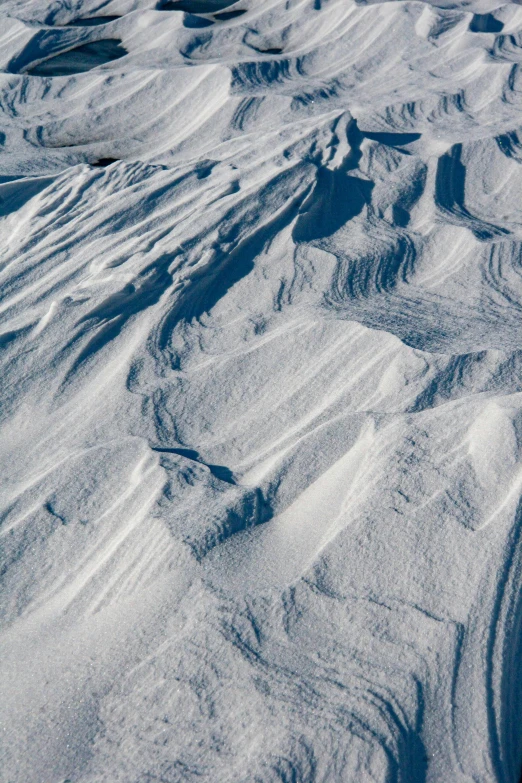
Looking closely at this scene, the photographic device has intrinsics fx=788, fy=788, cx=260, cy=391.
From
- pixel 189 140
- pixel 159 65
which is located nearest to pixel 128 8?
pixel 159 65

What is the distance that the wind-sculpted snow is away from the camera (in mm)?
1461

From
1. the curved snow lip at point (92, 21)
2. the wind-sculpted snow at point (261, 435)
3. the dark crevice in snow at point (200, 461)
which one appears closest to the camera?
the wind-sculpted snow at point (261, 435)

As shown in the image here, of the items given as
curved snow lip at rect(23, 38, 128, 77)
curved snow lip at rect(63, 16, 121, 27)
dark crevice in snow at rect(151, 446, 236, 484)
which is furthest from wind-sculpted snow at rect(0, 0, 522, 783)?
curved snow lip at rect(63, 16, 121, 27)

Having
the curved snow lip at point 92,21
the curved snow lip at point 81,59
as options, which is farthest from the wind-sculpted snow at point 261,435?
the curved snow lip at point 92,21

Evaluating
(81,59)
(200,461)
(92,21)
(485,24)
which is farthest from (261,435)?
(92,21)

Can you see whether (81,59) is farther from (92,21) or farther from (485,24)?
(485,24)

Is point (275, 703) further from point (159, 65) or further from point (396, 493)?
point (159, 65)

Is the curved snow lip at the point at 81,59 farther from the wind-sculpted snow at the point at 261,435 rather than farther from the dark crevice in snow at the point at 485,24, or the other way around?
the dark crevice in snow at the point at 485,24

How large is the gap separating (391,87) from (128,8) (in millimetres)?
1979

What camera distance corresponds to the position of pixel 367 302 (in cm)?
246

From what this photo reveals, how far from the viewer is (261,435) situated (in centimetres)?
206

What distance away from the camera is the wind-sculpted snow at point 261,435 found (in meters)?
1.46

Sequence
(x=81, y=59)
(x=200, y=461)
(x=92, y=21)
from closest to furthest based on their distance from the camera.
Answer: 1. (x=200, y=461)
2. (x=81, y=59)
3. (x=92, y=21)

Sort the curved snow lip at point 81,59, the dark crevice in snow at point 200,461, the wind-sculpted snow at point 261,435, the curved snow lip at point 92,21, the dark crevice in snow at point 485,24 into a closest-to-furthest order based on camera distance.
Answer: the wind-sculpted snow at point 261,435 < the dark crevice in snow at point 200,461 < the curved snow lip at point 81,59 < the dark crevice in snow at point 485,24 < the curved snow lip at point 92,21
